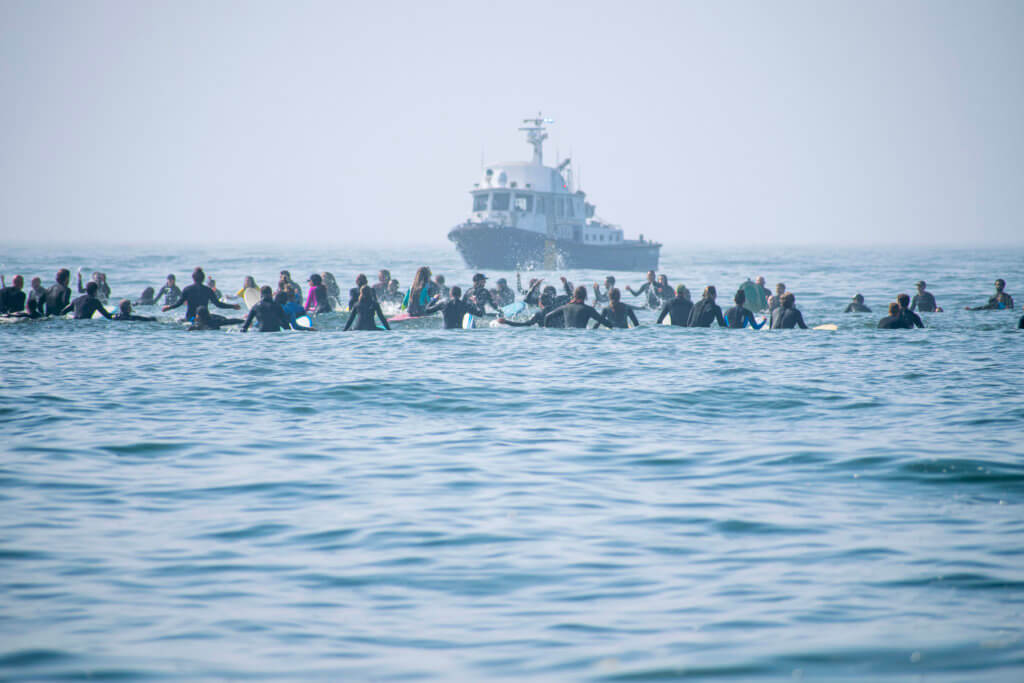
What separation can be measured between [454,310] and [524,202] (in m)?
42.6

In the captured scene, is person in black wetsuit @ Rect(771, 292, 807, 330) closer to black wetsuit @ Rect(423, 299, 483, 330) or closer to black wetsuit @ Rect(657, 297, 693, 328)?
black wetsuit @ Rect(657, 297, 693, 328)

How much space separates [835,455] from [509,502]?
361cm

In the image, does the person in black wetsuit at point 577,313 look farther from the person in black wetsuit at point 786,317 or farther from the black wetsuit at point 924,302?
the black wetsuit at point 924,302

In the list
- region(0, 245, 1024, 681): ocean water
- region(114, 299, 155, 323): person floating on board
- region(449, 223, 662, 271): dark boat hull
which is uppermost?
region(449, 223, 662, 271): dark boat hull

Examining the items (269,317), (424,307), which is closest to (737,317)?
(424,307)

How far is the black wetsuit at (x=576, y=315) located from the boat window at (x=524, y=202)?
4291cm

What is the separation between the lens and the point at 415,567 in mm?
6211

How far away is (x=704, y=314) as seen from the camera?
70.1 feet

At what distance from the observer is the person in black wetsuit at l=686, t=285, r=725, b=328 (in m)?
21.1

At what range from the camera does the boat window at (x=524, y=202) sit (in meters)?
63.3

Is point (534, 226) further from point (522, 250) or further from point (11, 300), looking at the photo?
point (11, 300)

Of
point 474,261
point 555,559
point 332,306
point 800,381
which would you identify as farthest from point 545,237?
point 555,559

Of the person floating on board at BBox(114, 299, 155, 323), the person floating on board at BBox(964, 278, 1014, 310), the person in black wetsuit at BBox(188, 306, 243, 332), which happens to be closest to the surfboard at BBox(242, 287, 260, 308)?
the person in black wetsuit at BBox(188, 306, 243, 332)

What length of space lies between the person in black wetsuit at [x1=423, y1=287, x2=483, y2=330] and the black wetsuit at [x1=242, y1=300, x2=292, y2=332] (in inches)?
119
